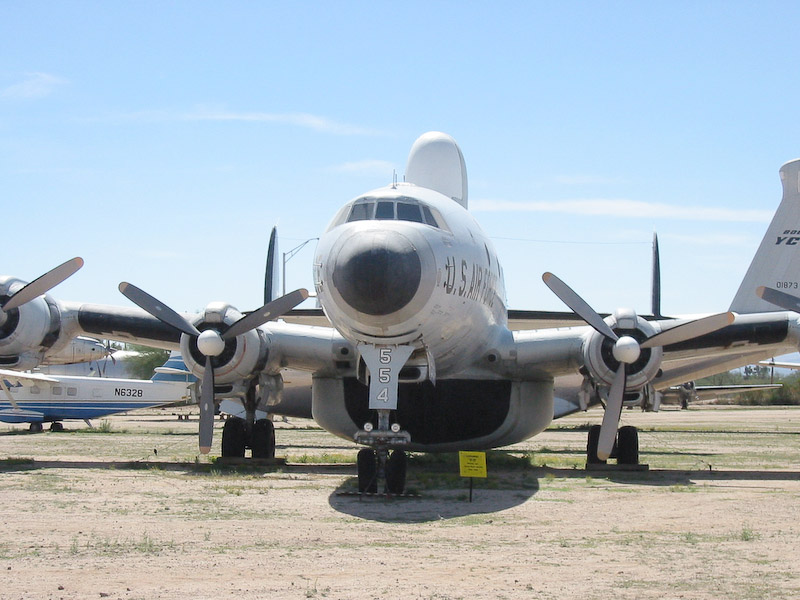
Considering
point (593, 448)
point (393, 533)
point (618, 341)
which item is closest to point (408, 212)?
point (618, 341)

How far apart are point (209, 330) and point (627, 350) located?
7.02 m

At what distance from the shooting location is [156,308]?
1611 centimetres

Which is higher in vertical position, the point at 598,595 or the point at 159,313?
the point at 159,313

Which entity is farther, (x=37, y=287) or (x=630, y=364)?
(x=37, y=287)

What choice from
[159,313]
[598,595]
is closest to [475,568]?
[598,595]

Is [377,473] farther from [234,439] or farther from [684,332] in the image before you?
[684,332]

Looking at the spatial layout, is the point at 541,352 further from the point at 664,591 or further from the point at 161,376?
the point at 161,376

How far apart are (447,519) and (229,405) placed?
20.1 meters

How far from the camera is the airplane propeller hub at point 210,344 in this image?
15297 millimetres

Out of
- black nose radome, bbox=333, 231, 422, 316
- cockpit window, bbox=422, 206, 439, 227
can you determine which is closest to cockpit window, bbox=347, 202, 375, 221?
cockpit window, bbox=422, 206, 439, 227

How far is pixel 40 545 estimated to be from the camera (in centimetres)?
839

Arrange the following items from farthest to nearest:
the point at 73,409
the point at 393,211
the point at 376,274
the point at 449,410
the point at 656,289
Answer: the point at 73,409, the point at 656,289, the point at 449,410, the point at 393,211, the point at 376,274

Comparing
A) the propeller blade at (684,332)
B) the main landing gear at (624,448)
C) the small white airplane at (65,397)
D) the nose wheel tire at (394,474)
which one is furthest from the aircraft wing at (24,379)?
the propeller blade at (684,332)

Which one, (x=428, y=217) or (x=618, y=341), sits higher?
(x=428, y=217)
